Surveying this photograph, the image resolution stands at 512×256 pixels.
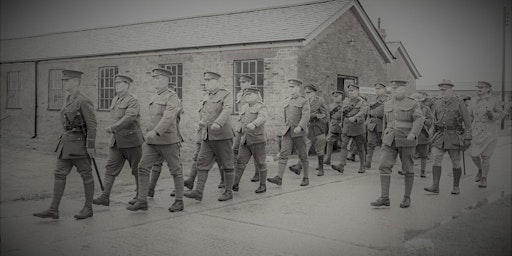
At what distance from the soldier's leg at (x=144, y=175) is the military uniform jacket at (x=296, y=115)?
3.23 meters

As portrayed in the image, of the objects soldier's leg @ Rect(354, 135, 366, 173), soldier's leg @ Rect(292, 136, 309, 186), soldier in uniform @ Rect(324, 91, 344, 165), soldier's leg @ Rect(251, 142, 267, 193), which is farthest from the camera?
soldier in uniform @ Rect(324, 91, 344, 165)

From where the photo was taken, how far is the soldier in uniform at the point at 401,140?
24.8ft

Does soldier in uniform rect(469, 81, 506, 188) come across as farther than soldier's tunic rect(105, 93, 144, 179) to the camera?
Yes

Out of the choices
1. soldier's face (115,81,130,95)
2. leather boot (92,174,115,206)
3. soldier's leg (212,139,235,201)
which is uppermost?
soldier's face (115,81,130,95)

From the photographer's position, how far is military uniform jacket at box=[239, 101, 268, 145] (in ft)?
27.7

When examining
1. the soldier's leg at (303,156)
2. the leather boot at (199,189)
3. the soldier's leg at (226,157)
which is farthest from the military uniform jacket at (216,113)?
the soldier's leg at (303,156)

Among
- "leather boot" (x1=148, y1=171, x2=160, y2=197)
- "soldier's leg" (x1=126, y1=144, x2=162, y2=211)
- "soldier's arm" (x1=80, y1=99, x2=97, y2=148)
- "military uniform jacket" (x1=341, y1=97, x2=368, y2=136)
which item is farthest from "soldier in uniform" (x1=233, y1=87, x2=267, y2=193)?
"military uniform jacket" (x1=341, y1=97, x2=368, y2=136)

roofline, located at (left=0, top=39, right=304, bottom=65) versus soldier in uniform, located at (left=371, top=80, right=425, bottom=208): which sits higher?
roofline, located at (left=0, top=39, right=304, bottom=65)

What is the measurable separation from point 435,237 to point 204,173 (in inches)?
140

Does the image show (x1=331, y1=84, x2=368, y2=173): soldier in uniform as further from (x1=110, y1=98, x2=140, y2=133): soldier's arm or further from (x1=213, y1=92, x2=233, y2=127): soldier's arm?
(x1=110, y1=98, x2=140, y2=133): soldier's arm

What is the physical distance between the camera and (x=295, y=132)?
9180 millimetres

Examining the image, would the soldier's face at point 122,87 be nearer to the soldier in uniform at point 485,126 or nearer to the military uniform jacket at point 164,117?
the military uniform jacket at point 164,117

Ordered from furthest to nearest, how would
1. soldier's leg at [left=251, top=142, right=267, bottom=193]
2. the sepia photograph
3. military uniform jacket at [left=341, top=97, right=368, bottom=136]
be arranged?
military uniform jacket at [left=341, top=97, right=368, bottom=136], soldier's leg at [left=251, top=142, right=267, bottom=193], the sepia photograph

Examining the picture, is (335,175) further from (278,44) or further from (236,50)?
(236,50)
